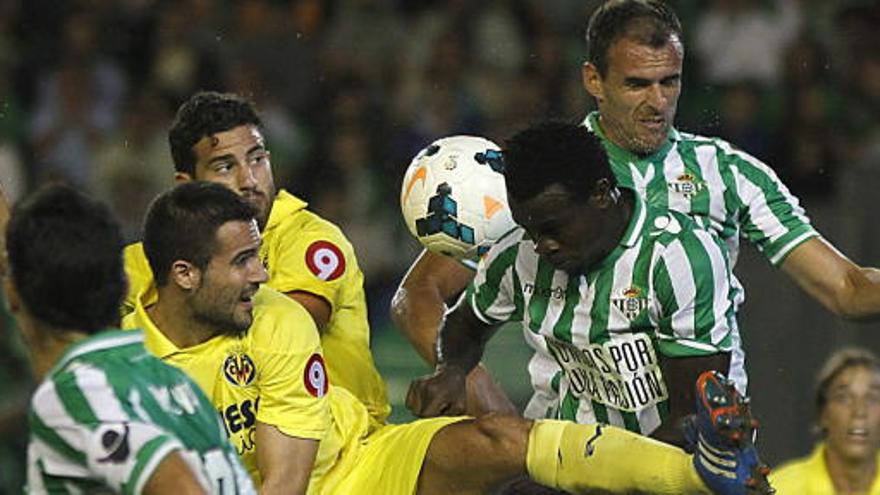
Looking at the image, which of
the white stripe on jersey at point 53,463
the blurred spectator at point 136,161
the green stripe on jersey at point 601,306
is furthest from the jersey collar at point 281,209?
the blurred spectator at point 136,161

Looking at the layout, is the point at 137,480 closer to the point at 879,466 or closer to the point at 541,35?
the point at 879,466

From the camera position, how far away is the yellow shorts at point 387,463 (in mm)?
6359

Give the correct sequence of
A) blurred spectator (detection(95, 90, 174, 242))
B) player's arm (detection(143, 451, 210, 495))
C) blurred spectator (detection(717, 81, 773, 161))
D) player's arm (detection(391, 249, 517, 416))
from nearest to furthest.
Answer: player's arm (detection(143, 451, 210, 495)) → player's arm (detection(391, 249, 517, 416)) → blurred spectator (detection(717, 81, 773, 161)) → blurred spectator (detection(95, 90, 174, 242))

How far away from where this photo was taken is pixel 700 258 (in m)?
5.94

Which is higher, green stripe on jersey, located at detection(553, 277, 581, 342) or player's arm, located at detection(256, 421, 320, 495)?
green stripe on jersey, located at detection(553, 277, 581, 342)

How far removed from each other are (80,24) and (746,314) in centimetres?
476

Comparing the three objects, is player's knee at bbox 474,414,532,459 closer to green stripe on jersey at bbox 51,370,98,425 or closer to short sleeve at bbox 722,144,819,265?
short sleeve at bbox 722,144,819,265

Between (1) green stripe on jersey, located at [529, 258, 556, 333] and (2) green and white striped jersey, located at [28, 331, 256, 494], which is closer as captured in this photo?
(2) green and white striped jersey, located at [28, 331, 256, 494]

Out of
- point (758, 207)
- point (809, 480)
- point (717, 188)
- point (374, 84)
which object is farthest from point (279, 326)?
point (374, 84)

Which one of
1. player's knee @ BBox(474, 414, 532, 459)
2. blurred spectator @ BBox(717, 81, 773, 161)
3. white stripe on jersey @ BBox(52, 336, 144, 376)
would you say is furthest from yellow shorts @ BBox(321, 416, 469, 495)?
blurred spectator @ BBox(717, 81, 773, 161)

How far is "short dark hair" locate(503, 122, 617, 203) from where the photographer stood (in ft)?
19.2

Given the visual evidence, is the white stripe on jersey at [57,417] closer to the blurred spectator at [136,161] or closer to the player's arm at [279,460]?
the player's arm at [279,460]

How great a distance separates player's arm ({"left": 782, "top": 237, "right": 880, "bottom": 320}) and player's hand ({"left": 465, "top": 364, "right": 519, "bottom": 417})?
102 cm

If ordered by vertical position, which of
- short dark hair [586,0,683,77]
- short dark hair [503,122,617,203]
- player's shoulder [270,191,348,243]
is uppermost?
short dark hair [586,0,683,77]
